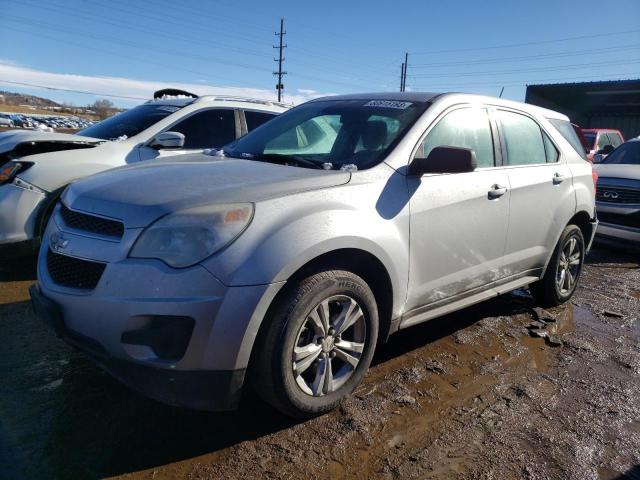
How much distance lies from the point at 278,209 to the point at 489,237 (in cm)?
178

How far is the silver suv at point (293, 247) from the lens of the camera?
2.20 m

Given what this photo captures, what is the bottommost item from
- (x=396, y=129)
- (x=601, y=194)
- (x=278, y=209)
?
(x=601, y=194)

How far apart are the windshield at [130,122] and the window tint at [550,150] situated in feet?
12.4

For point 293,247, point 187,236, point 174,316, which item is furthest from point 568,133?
point 174,316

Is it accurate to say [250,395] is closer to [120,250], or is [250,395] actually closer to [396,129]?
[120,250]

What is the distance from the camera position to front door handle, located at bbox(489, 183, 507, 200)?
11.5 feet

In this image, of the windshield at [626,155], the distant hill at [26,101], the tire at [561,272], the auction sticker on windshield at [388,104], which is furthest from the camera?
the distant hill at [26,101]

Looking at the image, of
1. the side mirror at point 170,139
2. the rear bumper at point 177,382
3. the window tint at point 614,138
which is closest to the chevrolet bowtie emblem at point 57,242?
the rear bumper at point 177,382

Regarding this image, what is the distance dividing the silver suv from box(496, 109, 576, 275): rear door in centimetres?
2

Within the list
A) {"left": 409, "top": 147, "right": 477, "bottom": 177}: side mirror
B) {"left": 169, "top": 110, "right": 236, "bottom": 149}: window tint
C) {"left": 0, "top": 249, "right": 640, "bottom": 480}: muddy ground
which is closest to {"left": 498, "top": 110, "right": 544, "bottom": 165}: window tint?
{"left": 409, "top": 147, "right": 477, "bottom": 177}: side mirror

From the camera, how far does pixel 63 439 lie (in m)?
2.38

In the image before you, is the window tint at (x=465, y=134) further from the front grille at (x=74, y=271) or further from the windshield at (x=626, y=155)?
the windshield at (x=626, y=155)

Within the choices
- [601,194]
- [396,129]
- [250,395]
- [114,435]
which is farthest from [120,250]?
[601,194]

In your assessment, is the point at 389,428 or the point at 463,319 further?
the point at 463,319
